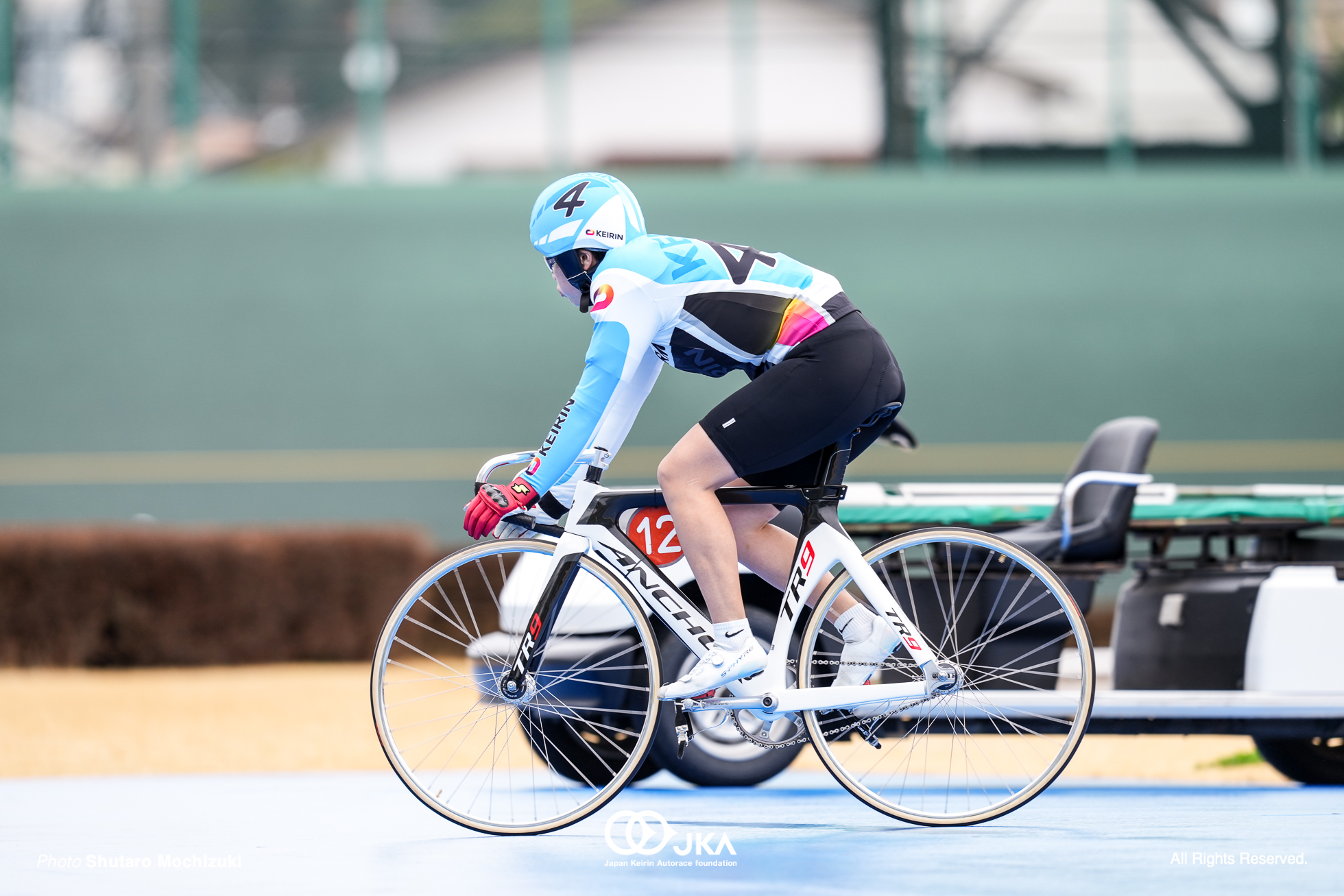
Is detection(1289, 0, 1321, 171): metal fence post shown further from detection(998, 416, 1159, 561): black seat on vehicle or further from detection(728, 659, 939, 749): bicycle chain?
detection(728, 659, 939, 749): bicycle chain

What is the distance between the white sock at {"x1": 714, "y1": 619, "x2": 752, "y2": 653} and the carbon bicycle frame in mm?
74

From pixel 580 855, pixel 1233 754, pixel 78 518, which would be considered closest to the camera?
pixel 580 855

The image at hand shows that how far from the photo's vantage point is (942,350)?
15.0 metres

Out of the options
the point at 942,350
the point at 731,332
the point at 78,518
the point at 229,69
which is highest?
the point at 229,69

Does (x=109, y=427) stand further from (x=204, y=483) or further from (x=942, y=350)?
(x=942, y=350)

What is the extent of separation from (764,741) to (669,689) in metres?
0.31

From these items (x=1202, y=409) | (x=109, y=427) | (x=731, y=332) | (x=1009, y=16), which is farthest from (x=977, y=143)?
(x=731, y=332)

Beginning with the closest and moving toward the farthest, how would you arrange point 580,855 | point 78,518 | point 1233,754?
point 580,855 < point 1233,754 < point 78,518

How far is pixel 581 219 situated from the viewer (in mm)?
Result: 4422

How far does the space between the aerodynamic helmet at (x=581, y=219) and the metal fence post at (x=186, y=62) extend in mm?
11441

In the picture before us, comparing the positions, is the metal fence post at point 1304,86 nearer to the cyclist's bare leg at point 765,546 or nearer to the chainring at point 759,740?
the cyclist's bare leg at point 765,546

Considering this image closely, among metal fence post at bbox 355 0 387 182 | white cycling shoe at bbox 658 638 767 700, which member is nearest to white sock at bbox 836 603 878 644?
white cycling shoe at bbox 658 638 767 700

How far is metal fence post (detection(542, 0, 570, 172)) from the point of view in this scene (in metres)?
15.1

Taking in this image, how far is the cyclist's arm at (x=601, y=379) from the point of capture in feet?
13.8
